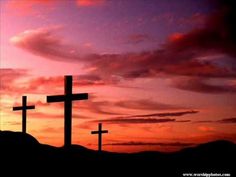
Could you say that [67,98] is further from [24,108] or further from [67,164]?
[24,108]

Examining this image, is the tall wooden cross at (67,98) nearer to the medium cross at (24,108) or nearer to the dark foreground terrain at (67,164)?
the dark foreground terrain at (67,164)

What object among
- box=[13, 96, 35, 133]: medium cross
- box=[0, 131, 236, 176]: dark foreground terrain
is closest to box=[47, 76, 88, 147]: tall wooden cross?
box=[0, 131, 236, 176]: dark foreground terrain

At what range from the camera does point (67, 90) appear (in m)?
19.6

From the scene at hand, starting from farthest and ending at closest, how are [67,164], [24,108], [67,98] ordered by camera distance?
[24,108], [67,164], [67,98]

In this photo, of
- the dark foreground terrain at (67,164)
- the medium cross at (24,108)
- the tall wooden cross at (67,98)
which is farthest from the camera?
the medium cross at (24,108)

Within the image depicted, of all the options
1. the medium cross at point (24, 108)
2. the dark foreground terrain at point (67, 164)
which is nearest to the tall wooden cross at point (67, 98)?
the dark foreground terrain at point (67, 164)

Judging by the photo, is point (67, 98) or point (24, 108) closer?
point (67, 98)

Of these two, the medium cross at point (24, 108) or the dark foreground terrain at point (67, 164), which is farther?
the medium cross at point (24, 108)

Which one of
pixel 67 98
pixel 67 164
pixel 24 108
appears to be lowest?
pixel 67 164

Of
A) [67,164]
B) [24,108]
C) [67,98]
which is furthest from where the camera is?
[24,108]

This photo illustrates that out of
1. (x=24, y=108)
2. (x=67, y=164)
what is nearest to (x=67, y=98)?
(x=67, y=164)

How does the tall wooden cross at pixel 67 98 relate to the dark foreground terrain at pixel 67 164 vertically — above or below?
above

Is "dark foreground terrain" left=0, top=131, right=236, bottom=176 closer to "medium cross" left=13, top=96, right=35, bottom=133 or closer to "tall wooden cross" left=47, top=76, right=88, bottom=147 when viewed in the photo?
"medium cross" left=13, top=96, right=35, bottom=133

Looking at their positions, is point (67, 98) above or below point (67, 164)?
above
